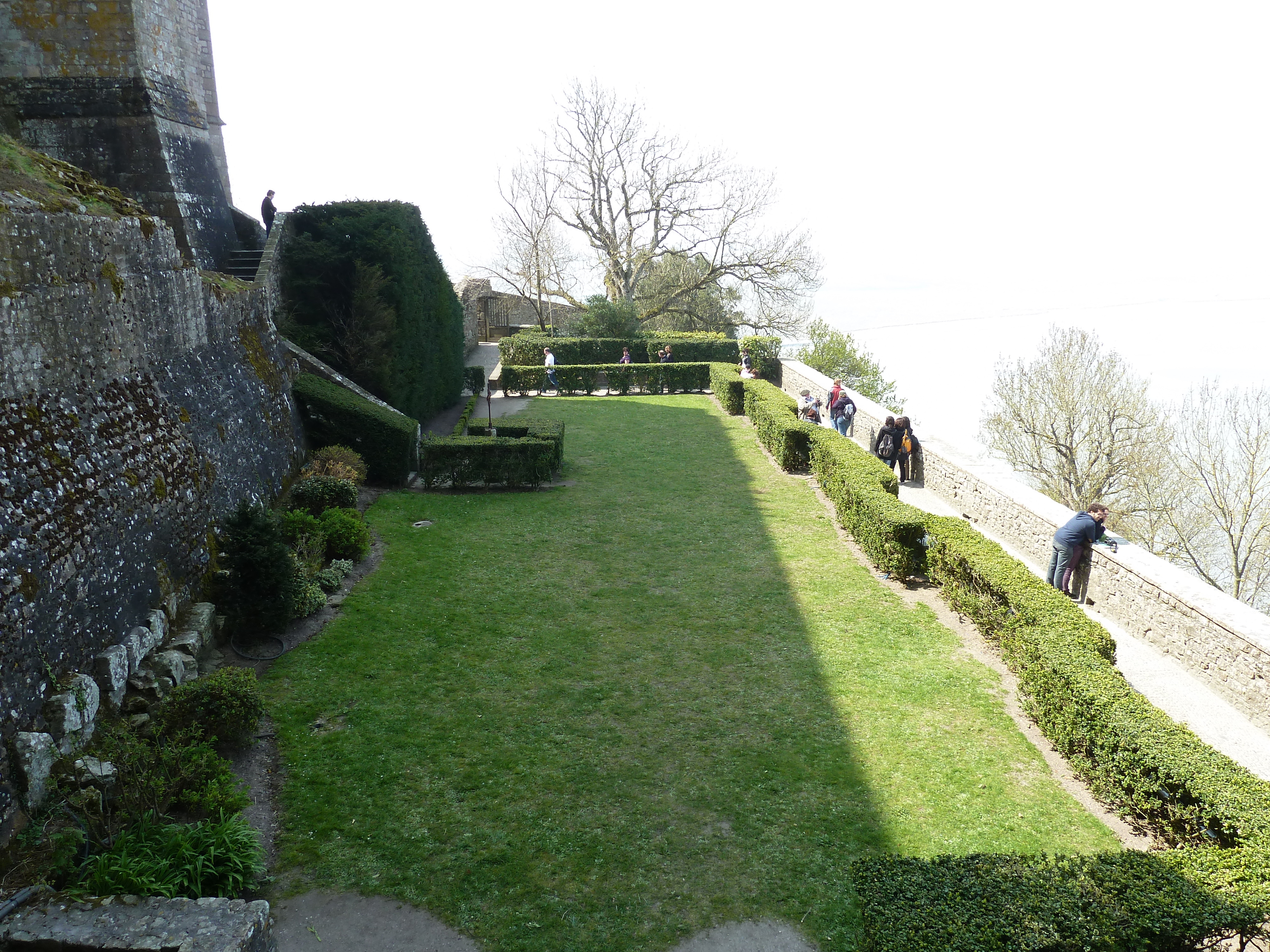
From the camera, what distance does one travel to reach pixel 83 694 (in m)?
5.56

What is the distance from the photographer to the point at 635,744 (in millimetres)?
6473

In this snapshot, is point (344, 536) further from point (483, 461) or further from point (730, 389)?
point (730, 389)

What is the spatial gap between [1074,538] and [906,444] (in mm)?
5320

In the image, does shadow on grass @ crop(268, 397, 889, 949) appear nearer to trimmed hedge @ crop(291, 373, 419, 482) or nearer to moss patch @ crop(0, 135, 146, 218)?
trimmed hedge @ crop(291, 373, 419, 482)

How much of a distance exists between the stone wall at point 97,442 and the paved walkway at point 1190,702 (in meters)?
8.43

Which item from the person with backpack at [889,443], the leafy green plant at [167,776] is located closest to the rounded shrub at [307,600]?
the leafy green plant at [167,776]

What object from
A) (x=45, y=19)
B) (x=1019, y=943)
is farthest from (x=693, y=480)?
(x=45, y=19)

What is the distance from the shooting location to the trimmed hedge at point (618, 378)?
81.9ft

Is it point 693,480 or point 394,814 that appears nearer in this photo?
point 394,814

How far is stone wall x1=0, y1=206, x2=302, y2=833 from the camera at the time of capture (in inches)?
213

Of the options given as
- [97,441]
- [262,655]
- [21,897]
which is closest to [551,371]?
[262,655]

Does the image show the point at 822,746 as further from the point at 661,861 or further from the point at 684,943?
the point at 684,943

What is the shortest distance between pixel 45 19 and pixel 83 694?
12471 millimetres

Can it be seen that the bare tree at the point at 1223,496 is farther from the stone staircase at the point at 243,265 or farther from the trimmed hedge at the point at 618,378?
the stone staircase at the point at 243,265
